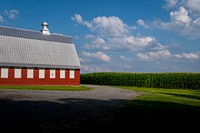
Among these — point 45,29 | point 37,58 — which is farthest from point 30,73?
point 45,29

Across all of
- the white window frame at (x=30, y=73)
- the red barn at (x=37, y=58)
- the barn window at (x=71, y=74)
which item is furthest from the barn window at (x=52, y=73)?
the white window frame at (x=30, y=73)

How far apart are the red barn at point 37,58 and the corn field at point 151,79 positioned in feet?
44.3

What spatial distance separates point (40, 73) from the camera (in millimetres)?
40281

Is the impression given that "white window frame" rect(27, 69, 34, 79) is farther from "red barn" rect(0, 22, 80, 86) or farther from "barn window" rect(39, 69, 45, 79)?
"barn window" rect(39, 69, 45, 79)

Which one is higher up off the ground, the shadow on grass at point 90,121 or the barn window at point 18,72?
the barn window at point 18,72

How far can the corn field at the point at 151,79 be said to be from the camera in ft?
160

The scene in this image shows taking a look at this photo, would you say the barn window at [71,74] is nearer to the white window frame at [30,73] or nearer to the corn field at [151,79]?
the white window frame at [30,73]

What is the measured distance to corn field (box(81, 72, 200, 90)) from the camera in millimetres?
48656

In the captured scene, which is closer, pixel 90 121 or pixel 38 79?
pixel 90 121

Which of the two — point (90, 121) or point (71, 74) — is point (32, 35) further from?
point (90, 121)

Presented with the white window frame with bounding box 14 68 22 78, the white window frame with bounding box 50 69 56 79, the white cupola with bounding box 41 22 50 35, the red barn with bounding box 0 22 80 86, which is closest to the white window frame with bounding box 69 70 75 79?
the red barn with bounding box 0 22 80 86

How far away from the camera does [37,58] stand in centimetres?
4072

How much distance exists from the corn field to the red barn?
13493mm

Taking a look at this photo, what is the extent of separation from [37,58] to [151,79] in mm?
22183
